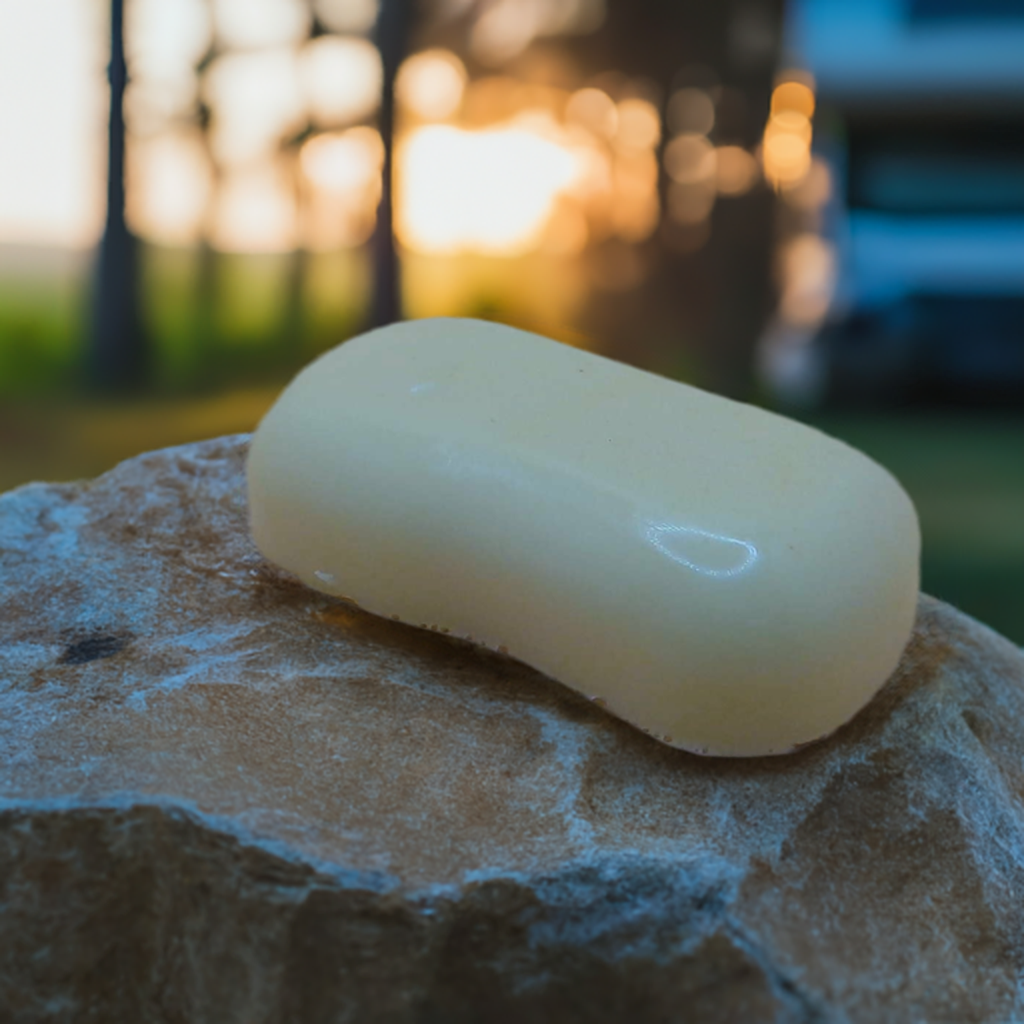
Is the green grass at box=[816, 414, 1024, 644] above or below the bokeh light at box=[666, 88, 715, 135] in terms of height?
below

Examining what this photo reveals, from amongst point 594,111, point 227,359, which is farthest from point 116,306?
point 594,111

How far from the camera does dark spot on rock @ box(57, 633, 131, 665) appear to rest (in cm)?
71

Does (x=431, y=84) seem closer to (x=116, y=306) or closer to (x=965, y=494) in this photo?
(x=116, y=306)

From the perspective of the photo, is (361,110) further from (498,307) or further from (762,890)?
(762,890)

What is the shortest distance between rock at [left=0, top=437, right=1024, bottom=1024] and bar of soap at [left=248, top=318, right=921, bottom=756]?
0.04 meters

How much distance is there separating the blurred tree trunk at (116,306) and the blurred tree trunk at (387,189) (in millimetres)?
429

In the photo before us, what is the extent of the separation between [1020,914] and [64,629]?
0.59 m

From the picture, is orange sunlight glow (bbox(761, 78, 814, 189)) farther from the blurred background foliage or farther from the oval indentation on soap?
the oval indentation on soap

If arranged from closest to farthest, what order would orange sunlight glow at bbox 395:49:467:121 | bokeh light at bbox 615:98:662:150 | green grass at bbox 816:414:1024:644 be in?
green grass at bbox 816:414:1024:644, orange sunlight glow at bbox 395:49:467:121, bokeh light at bbox 615:98:662:150

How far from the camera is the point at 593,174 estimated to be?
8.73ft

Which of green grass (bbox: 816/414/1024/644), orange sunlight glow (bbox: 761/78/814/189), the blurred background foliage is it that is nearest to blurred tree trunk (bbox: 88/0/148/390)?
the blurred background foliage

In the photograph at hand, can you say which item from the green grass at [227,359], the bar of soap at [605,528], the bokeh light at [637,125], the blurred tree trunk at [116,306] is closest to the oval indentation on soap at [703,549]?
the bar of soap at [605,528]

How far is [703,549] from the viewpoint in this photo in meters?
0.61

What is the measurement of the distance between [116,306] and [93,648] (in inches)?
59.3
